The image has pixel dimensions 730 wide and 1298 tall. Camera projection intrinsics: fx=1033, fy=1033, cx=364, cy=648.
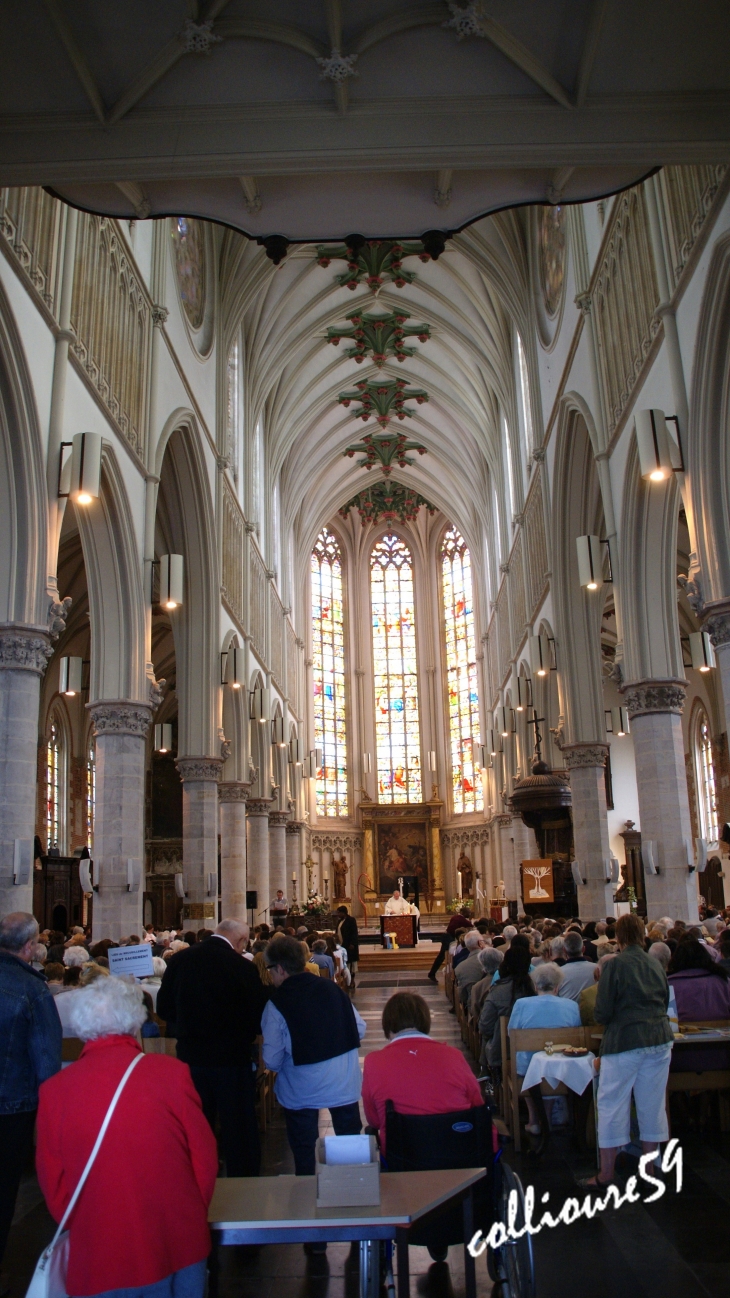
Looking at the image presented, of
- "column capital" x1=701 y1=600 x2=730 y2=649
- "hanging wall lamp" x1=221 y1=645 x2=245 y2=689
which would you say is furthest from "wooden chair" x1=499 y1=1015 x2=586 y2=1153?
"hanging wall lamp" x1=221 y1=645 x2=245 y2=689

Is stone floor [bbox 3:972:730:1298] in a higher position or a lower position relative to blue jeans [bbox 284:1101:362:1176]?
lower

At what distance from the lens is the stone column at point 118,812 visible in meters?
12.3

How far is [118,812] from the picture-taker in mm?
12516

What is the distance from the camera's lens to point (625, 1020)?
17.6 ft

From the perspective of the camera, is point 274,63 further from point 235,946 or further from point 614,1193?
point 614,1193

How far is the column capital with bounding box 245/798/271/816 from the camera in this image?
2370cm

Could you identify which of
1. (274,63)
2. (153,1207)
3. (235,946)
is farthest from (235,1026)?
(274,63)

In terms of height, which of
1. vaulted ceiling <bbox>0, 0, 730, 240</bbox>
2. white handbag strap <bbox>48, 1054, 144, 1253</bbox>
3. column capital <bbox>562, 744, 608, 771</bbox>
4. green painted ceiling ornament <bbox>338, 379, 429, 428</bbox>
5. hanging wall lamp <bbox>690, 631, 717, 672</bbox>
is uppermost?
green painted ceiling ornament <bbox>338, 379, 429, 428</bbox>

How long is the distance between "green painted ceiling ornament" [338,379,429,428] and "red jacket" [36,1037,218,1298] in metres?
28.9

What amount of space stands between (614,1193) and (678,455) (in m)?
7.18

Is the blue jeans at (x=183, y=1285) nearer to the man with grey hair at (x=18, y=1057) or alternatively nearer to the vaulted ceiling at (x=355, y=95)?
the man with grey hair at (x=18, y=1057)

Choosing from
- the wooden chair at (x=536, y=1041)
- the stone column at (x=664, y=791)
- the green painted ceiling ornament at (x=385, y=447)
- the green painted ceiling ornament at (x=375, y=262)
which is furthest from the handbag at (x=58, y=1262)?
the green painted ceiling ornament at (x=385, y=447)

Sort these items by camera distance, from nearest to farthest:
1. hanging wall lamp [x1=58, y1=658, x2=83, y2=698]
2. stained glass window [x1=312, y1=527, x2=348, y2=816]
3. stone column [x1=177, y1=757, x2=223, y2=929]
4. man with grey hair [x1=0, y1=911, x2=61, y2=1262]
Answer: man with grey hair [x1=0, y1=911, x2=61, y2=1262], hanging wall lamp [x1=58, y1=658, x2=83, y2=698], stone column [x1=177, y1=757, x2=223, y2=929], stained glass window [x1=312, y1=527, x2=348, y2=816]

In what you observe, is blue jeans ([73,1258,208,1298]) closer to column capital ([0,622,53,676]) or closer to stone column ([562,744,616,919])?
column capital ([0,622,53,676])
